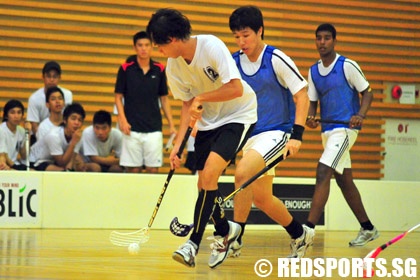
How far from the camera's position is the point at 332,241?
8.98m

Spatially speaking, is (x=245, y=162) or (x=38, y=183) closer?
(x=245, y=162)

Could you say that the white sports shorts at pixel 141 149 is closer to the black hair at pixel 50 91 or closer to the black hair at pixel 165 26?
the black hair at pixel 50 91

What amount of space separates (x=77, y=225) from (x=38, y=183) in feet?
2.03

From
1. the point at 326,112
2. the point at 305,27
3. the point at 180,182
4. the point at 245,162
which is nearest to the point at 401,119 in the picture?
the point at 305,27

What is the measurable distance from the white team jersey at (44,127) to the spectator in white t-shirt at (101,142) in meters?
0.47

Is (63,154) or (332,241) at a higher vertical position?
(63,154)

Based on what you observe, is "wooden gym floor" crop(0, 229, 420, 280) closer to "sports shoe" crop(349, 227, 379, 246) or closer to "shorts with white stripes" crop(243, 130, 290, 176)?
"sports shoe" crop(349, 227, 379, 246)

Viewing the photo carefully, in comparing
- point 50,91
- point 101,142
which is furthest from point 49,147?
point 101,142

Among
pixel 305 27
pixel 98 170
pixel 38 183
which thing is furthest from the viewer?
pixel 305 27

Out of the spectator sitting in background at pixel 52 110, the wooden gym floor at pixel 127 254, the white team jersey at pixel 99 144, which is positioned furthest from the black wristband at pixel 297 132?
the white team jersey at pixel 99 144

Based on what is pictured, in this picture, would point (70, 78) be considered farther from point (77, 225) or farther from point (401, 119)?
point (401, 119)

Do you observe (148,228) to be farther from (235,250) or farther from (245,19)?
(245,19)

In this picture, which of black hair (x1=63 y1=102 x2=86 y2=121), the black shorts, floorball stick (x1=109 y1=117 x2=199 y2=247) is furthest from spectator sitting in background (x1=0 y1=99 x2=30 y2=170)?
the black shorts

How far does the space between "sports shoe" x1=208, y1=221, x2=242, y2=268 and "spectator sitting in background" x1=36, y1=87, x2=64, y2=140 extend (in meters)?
4.60
